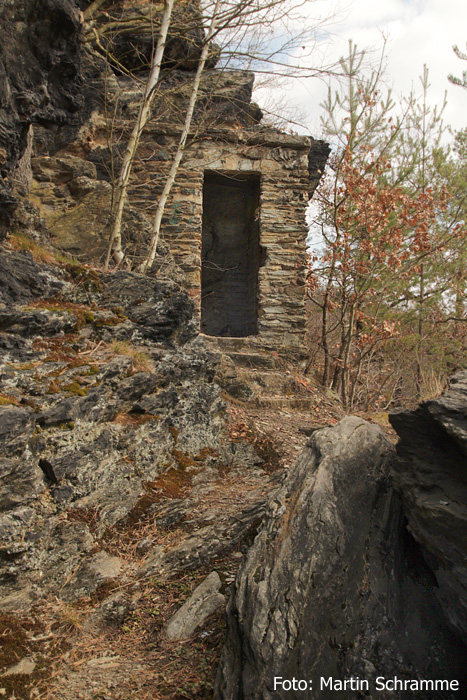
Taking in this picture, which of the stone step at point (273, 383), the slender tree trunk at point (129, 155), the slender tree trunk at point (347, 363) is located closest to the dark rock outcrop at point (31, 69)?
the slender tree trunk at point (129, 155)

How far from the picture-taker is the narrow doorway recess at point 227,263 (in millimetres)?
9789

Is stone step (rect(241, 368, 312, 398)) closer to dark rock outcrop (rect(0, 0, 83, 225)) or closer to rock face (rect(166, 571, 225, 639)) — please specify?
dark rock outcrop (rect(0, 0, 83, 225))

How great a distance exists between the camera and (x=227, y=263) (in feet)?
33.1

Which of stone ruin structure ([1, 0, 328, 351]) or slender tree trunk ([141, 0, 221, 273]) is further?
stone ruin structure ([1, 0, 328, 351])

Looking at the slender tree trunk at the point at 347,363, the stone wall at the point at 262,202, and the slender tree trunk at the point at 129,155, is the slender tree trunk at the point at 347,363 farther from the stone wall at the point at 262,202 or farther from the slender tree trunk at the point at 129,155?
the slender tree trunk at the point at 129,155

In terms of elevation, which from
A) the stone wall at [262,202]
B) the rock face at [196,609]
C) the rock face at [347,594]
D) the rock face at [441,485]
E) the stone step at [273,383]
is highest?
the stone wall at [262,202]

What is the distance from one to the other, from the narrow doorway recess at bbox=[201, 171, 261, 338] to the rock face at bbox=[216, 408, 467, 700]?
300 inches

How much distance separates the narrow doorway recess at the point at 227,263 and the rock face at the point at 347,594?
25.0 feet

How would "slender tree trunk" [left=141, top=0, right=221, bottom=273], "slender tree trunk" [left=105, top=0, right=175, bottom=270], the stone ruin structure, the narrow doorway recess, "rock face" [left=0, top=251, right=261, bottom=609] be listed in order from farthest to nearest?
the narrow doorway recess → the stone ruin structure → "slender tree trunk" [left=141, top=0, right=221, bottom=273] → "slender tree trunk" [left=105, top=0, right=175, bottom=270] → "rock face" [left=0, top=251, right=261, bottom=609]

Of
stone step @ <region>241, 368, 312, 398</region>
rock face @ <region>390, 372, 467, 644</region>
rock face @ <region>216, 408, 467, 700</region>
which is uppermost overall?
rock face @ <region>390, 372, 467, 644</region>

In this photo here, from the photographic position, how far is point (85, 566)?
96.3 inches

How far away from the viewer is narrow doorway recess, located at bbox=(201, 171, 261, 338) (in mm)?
9789

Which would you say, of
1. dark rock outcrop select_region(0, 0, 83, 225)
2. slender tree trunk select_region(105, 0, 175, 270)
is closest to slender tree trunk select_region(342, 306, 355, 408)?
slender tree trunk select_region(105, 0, 175, 270)

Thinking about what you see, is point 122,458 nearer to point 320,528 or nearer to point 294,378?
point 320,528
